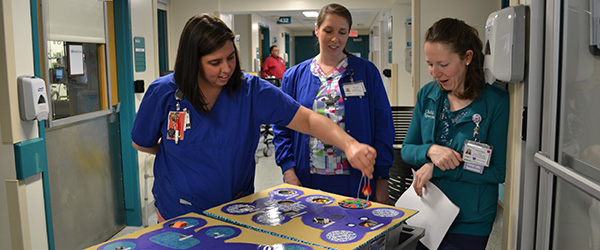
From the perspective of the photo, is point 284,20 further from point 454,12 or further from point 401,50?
point 454,12

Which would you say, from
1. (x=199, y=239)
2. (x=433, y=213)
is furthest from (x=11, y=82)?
(x=433, y=213)

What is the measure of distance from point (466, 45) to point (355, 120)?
Answer: 75cm

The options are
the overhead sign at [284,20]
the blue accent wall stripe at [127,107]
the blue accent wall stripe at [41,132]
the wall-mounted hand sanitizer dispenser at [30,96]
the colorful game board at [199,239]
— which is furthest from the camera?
the overhead sign at [284,20]

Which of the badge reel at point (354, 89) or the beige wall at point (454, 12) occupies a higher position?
the beige wall at point (454, 12)

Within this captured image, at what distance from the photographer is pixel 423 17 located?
13.7 feet

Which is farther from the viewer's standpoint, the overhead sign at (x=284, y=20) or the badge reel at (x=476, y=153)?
the overhead sign at (x=284, y=20)

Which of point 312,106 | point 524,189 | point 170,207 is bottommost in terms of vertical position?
point 170,207

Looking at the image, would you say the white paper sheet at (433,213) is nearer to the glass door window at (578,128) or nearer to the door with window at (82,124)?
the glass door window at (578,128)

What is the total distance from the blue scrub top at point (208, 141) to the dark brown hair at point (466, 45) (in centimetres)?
64

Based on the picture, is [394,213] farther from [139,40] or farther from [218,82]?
[139,40]

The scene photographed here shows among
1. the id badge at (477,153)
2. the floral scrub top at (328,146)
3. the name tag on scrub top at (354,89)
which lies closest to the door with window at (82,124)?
the floral scrub top at (328,146)

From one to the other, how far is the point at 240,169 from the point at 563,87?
3.73 feet

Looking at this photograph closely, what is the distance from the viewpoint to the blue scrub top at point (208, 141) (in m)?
1.86

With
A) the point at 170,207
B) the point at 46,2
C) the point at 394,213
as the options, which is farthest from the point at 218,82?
the point at 46,2
